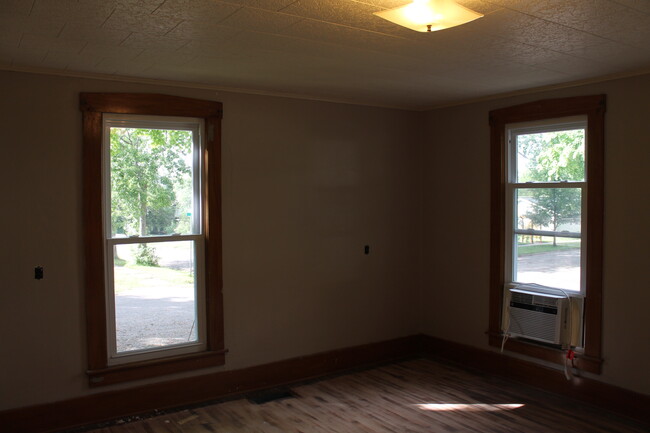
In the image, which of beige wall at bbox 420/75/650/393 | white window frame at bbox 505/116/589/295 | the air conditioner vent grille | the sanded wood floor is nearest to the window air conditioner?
the air conditioner vent grille

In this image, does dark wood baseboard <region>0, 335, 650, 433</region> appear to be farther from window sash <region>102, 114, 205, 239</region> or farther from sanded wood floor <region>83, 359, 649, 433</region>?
window sash <region>102, 114, 205, 239</region>

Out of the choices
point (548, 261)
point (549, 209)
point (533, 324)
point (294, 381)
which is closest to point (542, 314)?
point (533, 324)

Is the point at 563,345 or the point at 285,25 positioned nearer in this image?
the point at 285,25

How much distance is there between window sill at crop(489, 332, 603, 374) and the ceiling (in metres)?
2.15

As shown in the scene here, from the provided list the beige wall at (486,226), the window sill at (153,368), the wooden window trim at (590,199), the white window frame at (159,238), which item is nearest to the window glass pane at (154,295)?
the white window frame at (159,238)

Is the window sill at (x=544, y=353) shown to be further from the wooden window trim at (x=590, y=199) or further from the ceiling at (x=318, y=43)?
the ceiling at (x=318, y=43)

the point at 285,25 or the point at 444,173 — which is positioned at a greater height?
the point at 285,25

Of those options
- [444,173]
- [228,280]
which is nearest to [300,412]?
[228,280]

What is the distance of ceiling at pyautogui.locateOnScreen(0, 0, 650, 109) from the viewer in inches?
94.2

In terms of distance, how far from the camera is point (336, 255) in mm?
4992

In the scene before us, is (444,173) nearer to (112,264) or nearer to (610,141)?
(610,141)

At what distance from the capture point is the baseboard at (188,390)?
11.9 feet

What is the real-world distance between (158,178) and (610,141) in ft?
11.2

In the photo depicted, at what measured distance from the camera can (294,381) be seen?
4.71m
